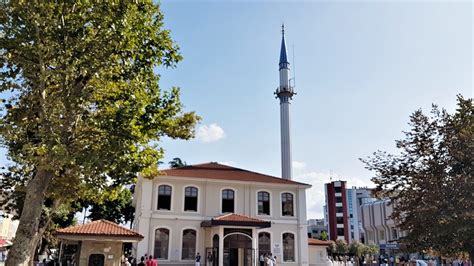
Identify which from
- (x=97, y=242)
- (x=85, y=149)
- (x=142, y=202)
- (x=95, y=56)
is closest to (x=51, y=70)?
(x=95, y=56)

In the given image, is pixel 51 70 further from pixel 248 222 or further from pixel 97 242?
pixel 248 222

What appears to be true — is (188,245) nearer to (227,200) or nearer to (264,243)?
(227,200)

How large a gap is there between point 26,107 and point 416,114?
11.1 metres

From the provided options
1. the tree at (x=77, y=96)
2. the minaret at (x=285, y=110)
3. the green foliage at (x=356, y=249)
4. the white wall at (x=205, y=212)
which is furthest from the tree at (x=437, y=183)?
the green foliage at (x=356, y=249)

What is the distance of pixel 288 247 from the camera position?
24.8 m

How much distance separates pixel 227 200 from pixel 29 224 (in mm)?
15718

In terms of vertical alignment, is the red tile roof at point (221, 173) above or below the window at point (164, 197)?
above

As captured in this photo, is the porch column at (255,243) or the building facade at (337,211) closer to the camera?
the porch column at (255,243)

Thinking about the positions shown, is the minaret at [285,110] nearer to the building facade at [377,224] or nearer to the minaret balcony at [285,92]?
the minaret balcony at [285,92]

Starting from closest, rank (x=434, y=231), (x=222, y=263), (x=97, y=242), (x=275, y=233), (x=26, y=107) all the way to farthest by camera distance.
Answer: (x=434, y=231)
(x=26, y=107)
(x=97, y=242)
(x=222, y=263)
(x=275, y=233)

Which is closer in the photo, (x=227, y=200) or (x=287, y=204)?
(x=227, y=200)

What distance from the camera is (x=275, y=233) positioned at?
2472 centimetres

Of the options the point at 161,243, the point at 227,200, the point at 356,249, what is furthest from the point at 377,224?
the point at 161,243

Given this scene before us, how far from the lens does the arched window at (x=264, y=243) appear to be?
24.2 meters
